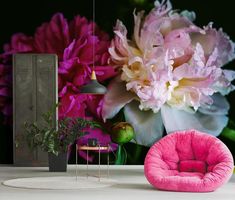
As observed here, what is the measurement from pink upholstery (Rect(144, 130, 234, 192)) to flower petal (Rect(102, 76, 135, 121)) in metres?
2.52

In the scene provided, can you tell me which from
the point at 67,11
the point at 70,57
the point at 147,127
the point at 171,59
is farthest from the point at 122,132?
the point at 67,11

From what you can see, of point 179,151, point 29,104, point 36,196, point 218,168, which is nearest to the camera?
point 36,196

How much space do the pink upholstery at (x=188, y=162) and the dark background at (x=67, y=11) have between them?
10.3 feet

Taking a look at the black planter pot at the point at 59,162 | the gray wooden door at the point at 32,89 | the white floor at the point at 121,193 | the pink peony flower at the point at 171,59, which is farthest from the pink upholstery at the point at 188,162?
the gray wooden door at the point at 32,89

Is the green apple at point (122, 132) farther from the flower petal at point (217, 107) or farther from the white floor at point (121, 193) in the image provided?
the white floor at point (121, 193)

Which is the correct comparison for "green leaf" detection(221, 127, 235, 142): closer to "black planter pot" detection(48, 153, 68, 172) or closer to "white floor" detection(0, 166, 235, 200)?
"white floor" detection(0, 166, 235, 200)

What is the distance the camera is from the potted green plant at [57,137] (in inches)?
333

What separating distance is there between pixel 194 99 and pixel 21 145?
2706 millimetres

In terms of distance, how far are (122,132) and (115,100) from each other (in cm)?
69

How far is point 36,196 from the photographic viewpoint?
594 cm

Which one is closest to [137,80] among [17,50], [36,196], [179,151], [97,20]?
[97,20]

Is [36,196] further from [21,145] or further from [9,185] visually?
[21,145]

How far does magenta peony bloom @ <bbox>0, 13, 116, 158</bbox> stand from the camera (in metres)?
9.60

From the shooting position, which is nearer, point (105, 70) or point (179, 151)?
point (179, 151)
